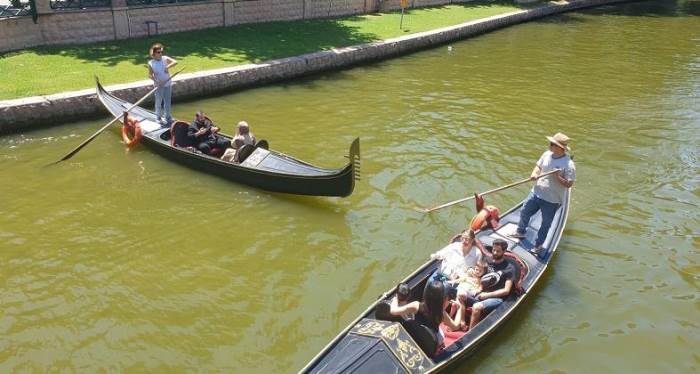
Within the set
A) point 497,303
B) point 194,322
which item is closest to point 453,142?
point 497,303

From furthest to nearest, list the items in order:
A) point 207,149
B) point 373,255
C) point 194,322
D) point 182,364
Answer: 1. point 207,149
2. point 373,255
3. point 194,322
4. point 182,364

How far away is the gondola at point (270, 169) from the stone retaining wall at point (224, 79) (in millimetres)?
2334

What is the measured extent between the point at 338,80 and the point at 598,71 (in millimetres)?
8321

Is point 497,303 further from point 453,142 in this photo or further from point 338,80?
point 338,80

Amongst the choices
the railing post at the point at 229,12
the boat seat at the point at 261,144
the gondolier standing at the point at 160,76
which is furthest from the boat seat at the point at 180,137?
the railing post at the point at 229,12

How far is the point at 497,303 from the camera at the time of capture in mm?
5969

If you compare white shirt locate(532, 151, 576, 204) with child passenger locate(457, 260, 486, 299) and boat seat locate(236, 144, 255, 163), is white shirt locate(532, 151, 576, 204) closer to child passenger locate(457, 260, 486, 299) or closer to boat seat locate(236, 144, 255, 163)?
child passenger locate(457, 260, 486, 299)

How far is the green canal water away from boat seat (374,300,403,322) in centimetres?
99

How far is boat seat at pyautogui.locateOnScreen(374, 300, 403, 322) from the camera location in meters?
5.28

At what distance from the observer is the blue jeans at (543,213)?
692 centimetres

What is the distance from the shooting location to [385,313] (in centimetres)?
532

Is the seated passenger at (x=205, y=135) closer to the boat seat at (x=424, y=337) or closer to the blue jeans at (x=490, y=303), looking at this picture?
the blue jeans at (x=490, y=303)

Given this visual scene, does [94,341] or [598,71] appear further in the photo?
[598,71]

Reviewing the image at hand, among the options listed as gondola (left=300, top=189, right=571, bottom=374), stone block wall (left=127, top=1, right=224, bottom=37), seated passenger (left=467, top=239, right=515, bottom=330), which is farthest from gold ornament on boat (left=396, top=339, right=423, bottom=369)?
stone block wall (left=127, top=1, right=224, bottom=37)
